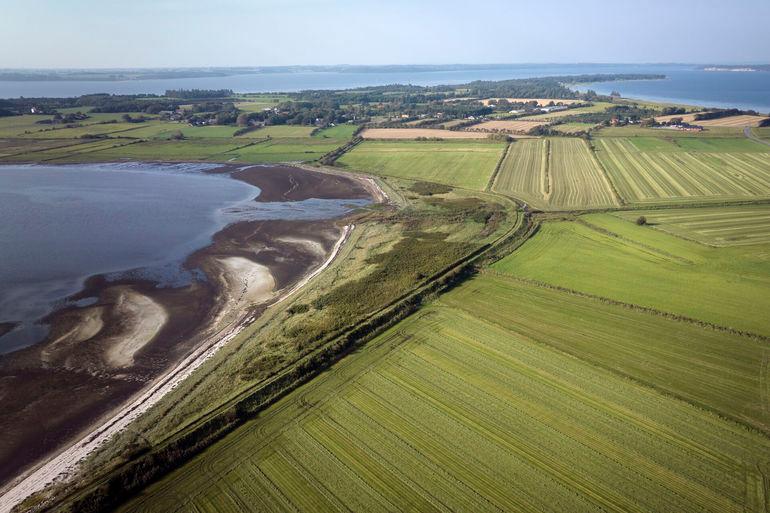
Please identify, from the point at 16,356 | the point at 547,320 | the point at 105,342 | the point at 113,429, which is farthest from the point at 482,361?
the point at 16,356

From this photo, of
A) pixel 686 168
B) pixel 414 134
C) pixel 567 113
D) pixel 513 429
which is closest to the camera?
pixel 513 429

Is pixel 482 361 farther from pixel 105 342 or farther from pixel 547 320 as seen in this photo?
pixel 105 342

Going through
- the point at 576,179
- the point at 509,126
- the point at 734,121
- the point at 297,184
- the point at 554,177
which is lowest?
the point at 297,184

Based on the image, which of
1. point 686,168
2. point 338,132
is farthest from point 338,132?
point 686,168

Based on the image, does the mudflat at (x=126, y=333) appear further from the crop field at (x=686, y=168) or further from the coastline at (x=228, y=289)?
the crop field at (x=686, y=168)

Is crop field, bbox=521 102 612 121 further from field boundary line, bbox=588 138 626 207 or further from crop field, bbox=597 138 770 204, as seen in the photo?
crop field, bbox=597 138 770 204

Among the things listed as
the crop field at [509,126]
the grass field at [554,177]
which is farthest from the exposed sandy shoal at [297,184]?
the crop field at [509,126]

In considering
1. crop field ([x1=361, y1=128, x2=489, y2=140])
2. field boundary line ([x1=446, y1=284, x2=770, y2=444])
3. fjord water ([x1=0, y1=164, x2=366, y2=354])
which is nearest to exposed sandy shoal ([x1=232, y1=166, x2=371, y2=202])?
fjord water ([x1=0, y1=164, x2=366, y2=354])

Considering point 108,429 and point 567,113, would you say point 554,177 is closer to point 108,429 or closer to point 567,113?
point 108,429
